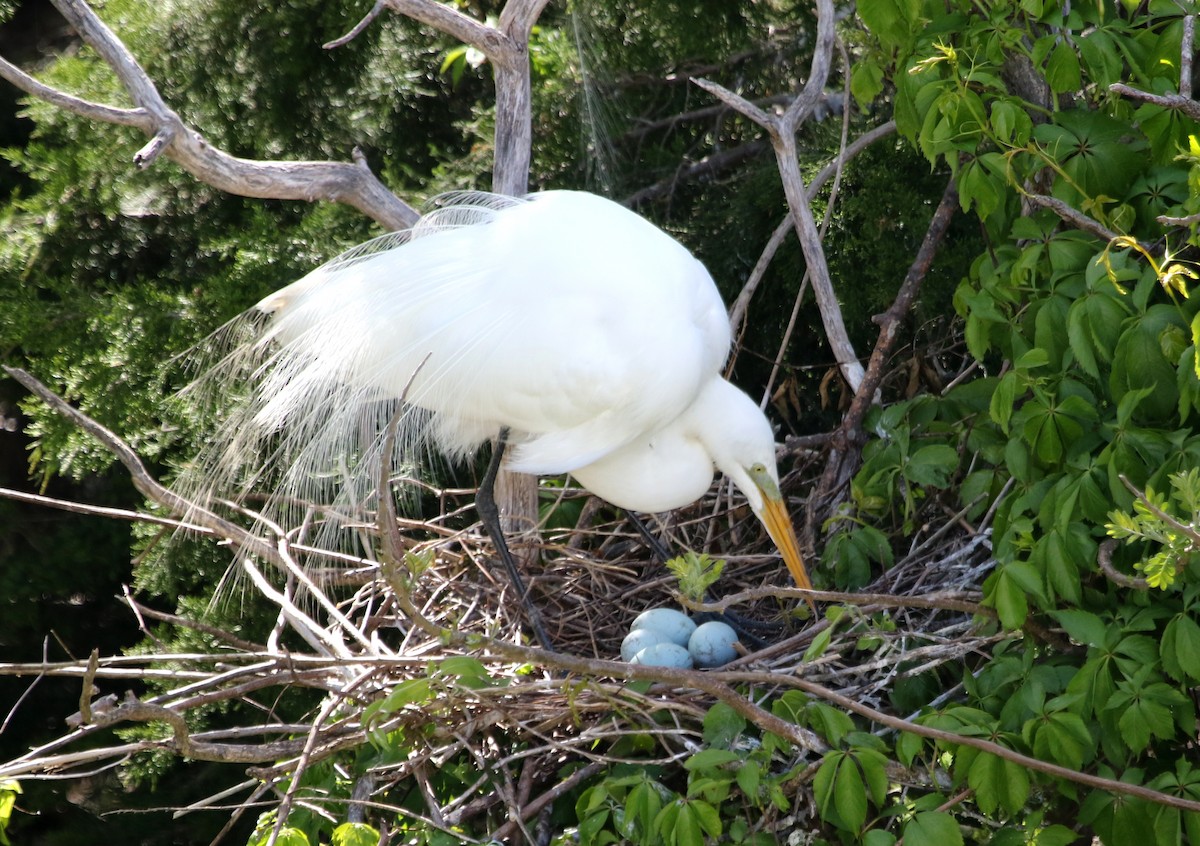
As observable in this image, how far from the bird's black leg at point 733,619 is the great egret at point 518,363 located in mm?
199

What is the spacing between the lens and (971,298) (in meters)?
1.84

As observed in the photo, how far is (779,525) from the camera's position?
2525mm

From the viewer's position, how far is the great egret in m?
2.32

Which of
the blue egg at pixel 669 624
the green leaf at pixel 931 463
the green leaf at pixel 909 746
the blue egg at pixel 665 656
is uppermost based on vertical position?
the green leaf at pixel 931 463

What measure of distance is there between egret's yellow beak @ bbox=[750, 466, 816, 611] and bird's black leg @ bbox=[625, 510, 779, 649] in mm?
172

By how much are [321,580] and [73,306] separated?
105 centimetres

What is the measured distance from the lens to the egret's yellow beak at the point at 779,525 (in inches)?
98.6

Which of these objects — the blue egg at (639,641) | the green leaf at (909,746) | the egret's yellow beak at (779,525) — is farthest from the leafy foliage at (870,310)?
the blue egg at (639,641)

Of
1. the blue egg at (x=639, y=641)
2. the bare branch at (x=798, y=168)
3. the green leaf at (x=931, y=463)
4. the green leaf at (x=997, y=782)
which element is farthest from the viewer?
the bare branch at (x=798, y=168)

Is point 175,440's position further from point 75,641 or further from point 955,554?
point 955,554

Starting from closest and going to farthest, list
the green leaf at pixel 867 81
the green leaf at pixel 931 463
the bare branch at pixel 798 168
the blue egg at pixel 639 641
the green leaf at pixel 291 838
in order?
the green leaf at pixel 291 838 → the green leaf at pixel 867 81 → the green leaf at pixel 931 463 → the blue egg at pixel 639 641 → the bare branch at pixel 798 168

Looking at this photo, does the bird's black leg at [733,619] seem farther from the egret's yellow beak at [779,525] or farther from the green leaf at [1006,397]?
the green leaf at [1006,397]

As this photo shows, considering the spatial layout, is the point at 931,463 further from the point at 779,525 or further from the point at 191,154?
the point at 191,154

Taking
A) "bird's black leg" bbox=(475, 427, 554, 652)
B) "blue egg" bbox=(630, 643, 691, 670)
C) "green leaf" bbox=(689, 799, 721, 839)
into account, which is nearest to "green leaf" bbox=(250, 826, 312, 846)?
"green leaf" bbox=(689, 799, 721, 839)
